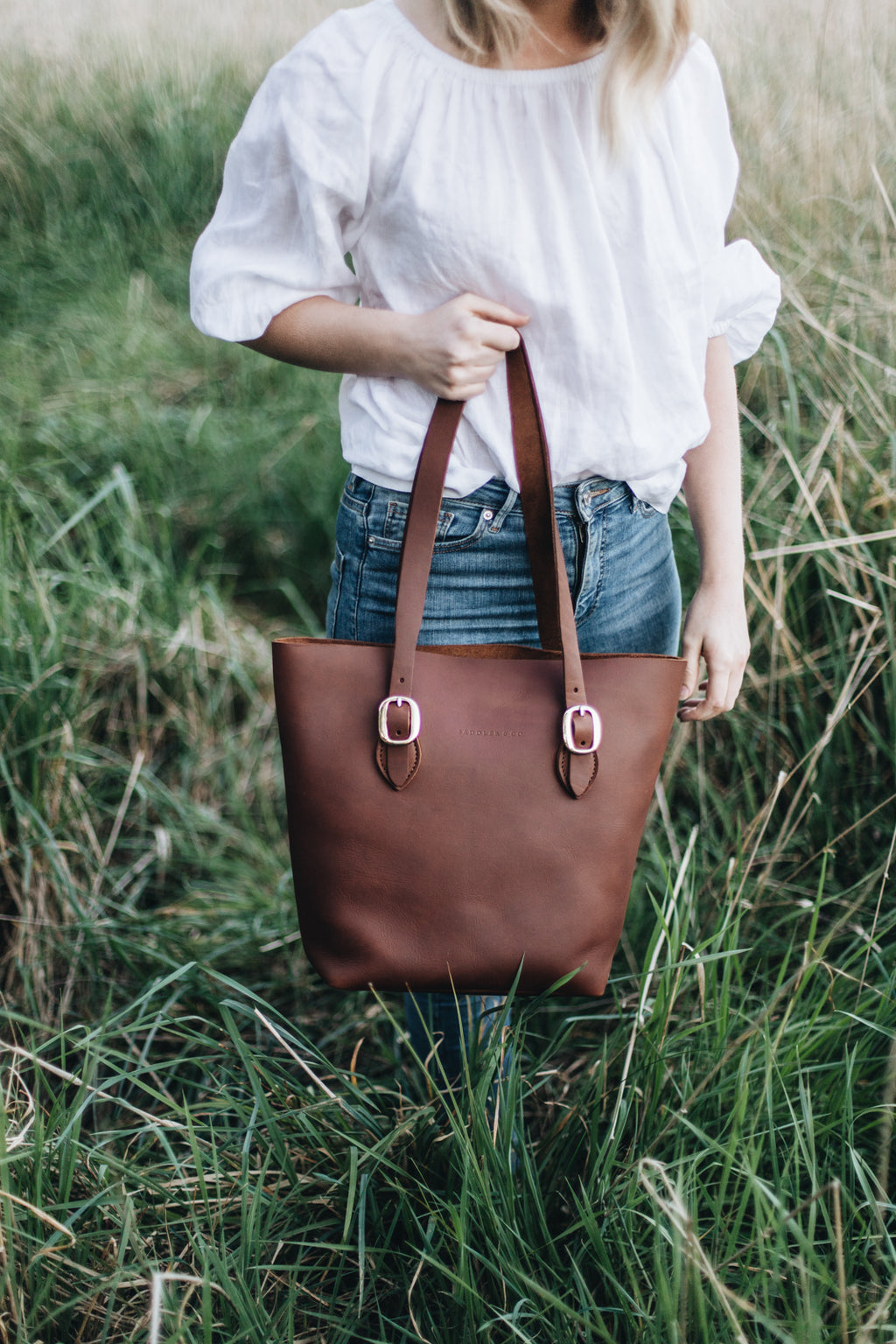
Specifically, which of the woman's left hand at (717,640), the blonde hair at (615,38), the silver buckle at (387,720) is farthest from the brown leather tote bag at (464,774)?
the blonde hair at (615,38)

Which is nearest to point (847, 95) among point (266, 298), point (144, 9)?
point (266, 298)

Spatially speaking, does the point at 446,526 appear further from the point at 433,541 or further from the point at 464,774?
the point at 464,774

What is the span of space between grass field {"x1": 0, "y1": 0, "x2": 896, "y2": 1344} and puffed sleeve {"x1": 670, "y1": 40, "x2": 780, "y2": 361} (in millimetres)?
509

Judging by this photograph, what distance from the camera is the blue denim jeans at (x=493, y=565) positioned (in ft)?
3.33

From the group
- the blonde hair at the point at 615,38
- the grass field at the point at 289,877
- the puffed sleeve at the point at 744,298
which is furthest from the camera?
the puffed sleeve at the point at 744,298

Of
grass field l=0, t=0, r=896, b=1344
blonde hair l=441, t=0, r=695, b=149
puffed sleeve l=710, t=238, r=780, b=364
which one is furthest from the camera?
puffed sleeve l=710, t=238, r=780, b=364

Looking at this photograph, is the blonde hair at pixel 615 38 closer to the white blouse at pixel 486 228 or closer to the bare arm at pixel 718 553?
the white blouse at pixel 486 228

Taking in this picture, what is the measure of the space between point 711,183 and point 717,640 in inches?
21.0

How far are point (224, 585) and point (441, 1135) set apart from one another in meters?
1.75

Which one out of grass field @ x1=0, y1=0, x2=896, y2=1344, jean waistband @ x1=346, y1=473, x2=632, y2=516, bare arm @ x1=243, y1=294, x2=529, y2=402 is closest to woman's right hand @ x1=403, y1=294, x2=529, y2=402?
bare arm @ x1=243, y1=294, x2=529, y2=402

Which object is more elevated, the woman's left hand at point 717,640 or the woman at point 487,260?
the woman at point 487,260

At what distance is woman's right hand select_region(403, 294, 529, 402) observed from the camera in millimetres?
902

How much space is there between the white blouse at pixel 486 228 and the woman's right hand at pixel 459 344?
0.14ft

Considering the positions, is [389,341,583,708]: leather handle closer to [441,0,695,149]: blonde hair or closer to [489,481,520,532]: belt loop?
[489,481,520,532]: belt loop
